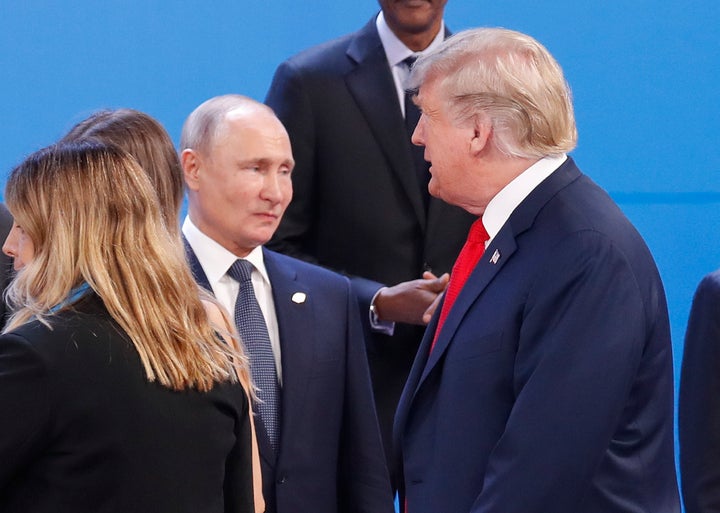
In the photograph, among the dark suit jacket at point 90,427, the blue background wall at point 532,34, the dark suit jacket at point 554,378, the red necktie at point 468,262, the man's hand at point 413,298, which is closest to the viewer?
the dark suit jacket at point 90,427

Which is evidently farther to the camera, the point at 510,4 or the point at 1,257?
the point at 510,4

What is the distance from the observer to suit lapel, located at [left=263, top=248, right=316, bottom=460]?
2.70 metres

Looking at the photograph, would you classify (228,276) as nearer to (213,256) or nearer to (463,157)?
(213,256)

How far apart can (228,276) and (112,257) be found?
912mm

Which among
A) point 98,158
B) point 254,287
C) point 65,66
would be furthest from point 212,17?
point 98,158

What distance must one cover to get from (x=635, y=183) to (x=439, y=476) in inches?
92.6

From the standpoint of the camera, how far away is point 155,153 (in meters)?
2.42

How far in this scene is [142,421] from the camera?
1811 millimetres

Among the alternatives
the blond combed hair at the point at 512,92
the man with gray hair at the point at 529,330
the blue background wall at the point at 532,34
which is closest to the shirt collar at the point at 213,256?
the man with gray hair at the point at 529,330

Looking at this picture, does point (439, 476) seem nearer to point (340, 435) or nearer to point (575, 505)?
point (575, 505)

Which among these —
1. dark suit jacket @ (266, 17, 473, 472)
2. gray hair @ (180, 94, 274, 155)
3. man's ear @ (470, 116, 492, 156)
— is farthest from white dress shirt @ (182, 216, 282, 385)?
man's ear @ (470, 116, 492, 156)

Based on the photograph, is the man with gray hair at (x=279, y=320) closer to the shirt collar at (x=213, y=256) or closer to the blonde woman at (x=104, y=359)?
the shirt collar at (x=213, y=256)

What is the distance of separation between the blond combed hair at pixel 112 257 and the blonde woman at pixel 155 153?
302 millimetres

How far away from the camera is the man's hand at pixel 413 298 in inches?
121
